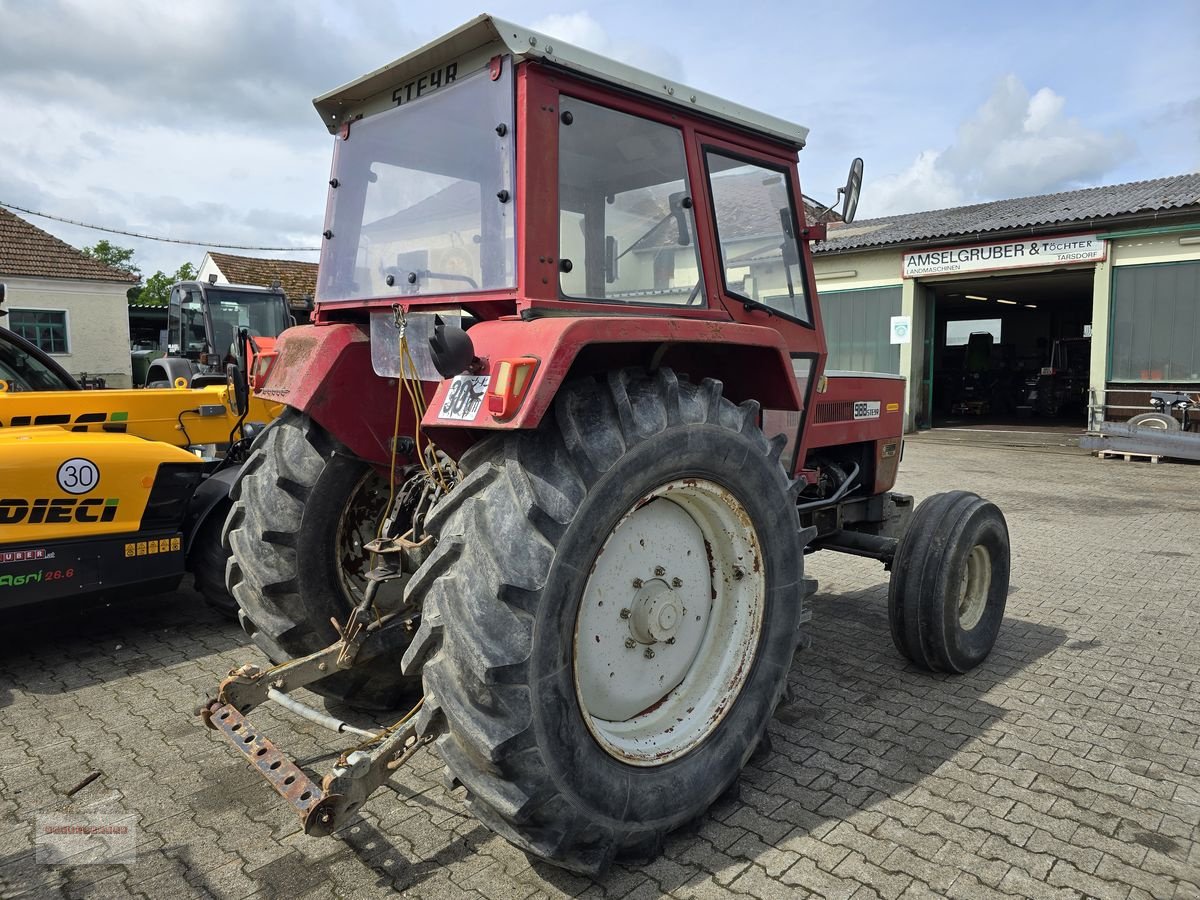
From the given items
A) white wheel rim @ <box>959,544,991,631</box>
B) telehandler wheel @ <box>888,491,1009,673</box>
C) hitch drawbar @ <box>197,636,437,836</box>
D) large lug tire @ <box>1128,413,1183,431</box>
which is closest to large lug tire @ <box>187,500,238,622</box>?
hitch drawbar @ <box>197,636,437,836</box>

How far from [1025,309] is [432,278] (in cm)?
2691

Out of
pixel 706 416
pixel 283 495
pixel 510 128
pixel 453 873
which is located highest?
pixel 510 128

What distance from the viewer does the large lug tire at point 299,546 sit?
3.00 metres

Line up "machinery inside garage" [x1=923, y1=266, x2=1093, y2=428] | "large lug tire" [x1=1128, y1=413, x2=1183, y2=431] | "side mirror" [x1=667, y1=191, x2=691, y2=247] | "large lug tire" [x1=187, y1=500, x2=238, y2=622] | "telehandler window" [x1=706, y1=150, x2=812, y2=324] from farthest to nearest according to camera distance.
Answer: "machinery inside garage" [x1=923, y1=266, x2=1093, y2=428] → "large lug tire" [x1=1128, y1=413, x2=1183, y2=431] → "large lug tire" [x1=187, y1=500, x2=238, y2=622] → "telehandler window" [x1=706, y1=150, x2=812, y2=324] → "side mirror" [x1=667, y1=191, x2=691, y2=247]

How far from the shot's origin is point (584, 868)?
224 centimetres

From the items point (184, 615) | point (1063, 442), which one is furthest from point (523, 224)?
point (1063, 442)

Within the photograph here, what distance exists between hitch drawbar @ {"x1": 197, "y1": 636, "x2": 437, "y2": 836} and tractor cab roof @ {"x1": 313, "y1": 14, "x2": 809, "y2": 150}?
1916 mm

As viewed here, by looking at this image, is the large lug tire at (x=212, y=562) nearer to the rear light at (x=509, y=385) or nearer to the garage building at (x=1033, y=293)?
the rear light at (x=509, y=385)

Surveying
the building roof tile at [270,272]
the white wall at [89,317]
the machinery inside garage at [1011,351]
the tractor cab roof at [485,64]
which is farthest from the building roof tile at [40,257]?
the tractor cab roof at [485,64]

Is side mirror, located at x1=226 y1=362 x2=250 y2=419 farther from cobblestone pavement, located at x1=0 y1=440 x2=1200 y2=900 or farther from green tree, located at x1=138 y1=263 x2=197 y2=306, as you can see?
green tree, located at x1=138 y1=263 x2=197 y2=306

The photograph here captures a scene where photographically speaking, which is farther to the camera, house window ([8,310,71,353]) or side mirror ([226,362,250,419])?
house window ([8,310,71,353])

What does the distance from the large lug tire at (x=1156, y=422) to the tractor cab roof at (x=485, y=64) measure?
37.4ft

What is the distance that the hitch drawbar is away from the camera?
2.13 meters

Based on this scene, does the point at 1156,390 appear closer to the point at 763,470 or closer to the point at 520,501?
the point at 763,470
